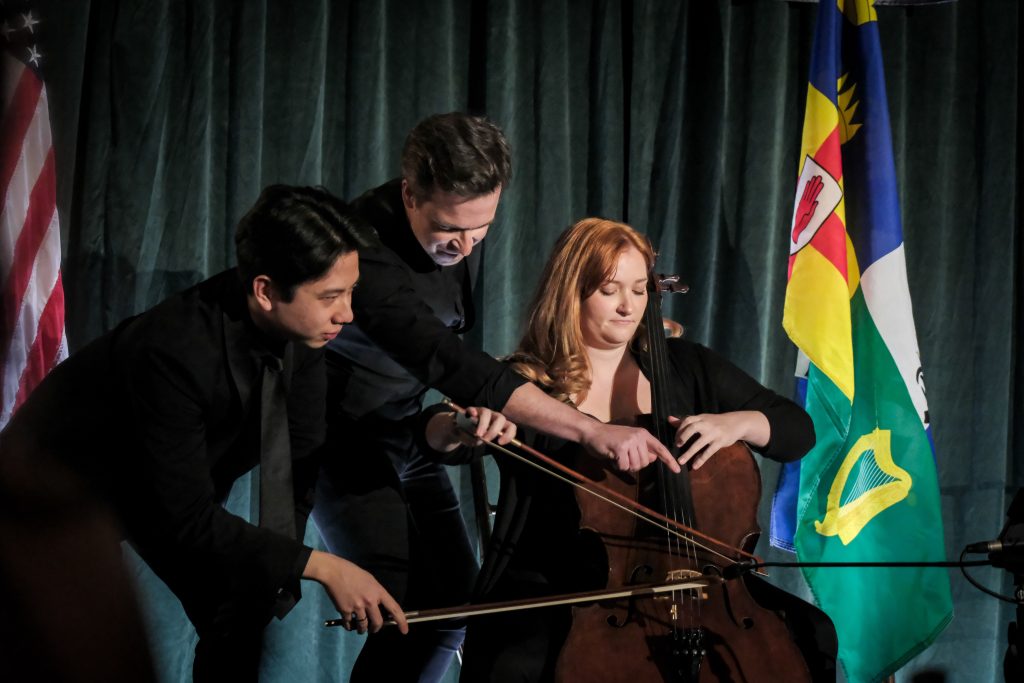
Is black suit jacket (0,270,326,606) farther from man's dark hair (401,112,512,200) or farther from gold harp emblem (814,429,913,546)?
gold harp emblem (814,429,913,546)

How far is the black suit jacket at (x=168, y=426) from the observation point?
177cm

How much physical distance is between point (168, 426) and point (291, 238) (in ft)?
1.18

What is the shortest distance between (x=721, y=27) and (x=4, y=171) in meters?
3.00

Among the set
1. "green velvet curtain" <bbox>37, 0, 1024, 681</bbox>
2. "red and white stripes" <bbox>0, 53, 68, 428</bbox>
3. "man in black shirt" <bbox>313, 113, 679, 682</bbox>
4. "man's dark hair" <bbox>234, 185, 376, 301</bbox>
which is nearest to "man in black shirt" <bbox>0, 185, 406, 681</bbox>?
"man's dark hair" <bbox>234, 185, 376, 301</bbox>

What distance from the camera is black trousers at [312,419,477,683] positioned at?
226cm

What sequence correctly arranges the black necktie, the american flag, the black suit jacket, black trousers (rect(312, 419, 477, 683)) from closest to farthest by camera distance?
1. the black suit jacket
2. the black necktie
3. black trousers (rect(312, 419, 477, 683))
4. the american flag

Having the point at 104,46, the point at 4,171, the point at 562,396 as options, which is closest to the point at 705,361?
the point at 562,396

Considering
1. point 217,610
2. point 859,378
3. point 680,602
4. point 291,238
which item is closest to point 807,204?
point 859,378

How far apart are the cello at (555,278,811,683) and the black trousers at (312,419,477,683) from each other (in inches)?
15.8

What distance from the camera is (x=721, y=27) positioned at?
10.9 ft

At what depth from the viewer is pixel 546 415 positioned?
207 centimetres

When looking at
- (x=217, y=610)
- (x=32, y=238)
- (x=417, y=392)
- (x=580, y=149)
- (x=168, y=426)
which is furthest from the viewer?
(x=580, y=149)

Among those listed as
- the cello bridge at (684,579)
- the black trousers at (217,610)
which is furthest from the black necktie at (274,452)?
the cello bridge at (684,579)

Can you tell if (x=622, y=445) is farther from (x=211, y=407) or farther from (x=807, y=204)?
(x=807, y=204)
